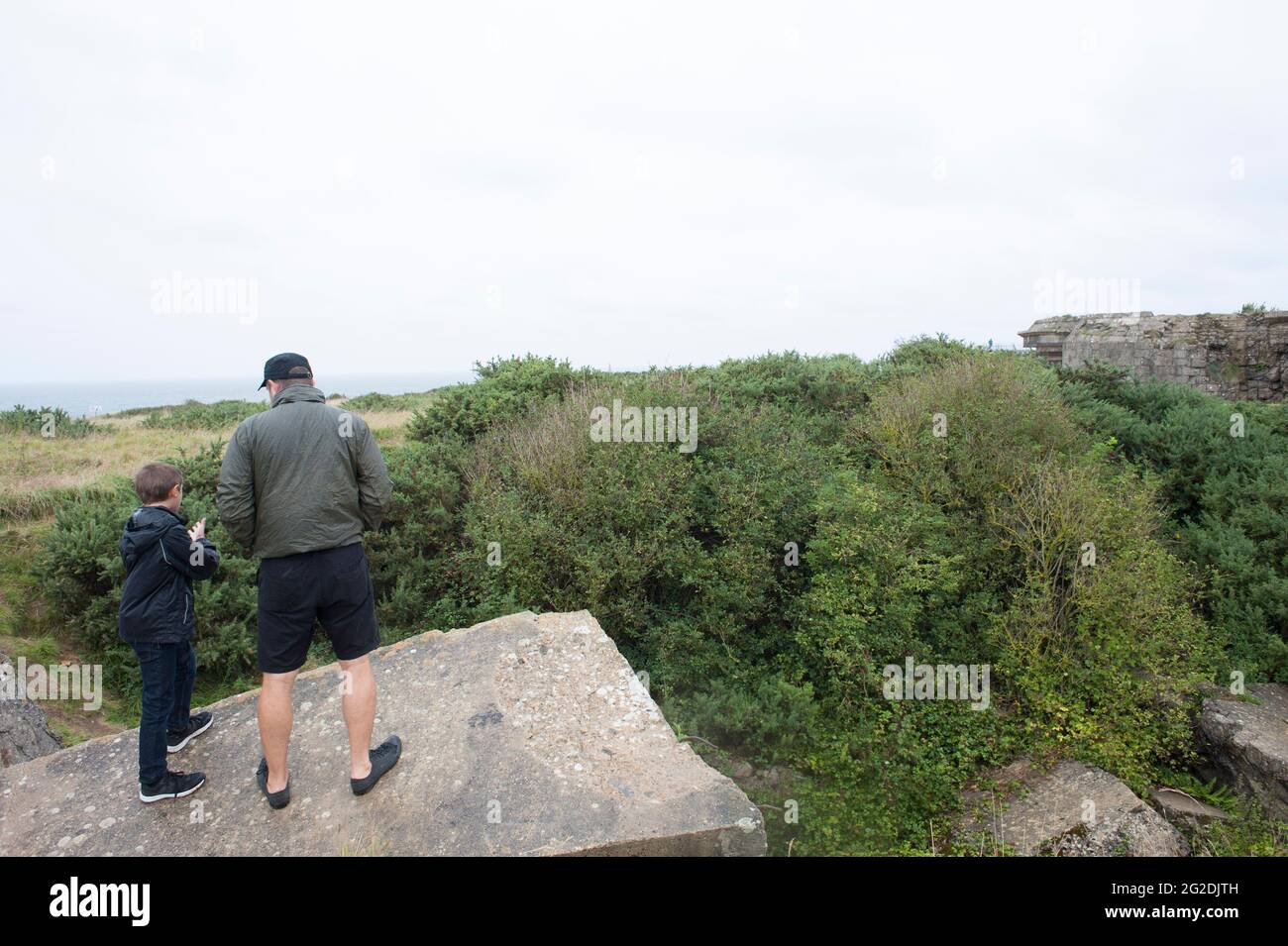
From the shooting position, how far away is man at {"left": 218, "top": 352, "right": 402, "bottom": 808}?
366 cm

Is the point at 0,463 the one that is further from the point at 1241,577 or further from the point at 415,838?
the point at 1241,577

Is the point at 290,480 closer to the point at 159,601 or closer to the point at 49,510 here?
the point at 159,601

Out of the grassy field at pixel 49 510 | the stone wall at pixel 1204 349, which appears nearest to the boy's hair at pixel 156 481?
the grassy field at pixel 49 510

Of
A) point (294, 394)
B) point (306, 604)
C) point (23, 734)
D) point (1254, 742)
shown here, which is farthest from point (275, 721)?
point (1254, 742)

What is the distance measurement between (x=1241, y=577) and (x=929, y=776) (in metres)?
5.19

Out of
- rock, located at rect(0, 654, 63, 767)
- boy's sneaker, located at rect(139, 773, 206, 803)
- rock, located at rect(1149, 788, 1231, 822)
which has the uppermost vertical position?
boy's sneaker, located at rect(139, 773, 206, 803)

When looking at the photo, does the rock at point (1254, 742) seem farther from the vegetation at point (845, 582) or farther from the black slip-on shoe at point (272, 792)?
the black slip-on shoe at point (272, 792)

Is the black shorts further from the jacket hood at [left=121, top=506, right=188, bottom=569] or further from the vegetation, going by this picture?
the vegetation

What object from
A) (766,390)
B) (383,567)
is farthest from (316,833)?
(766,390)

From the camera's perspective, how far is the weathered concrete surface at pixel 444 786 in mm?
3758

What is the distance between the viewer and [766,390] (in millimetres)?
12125

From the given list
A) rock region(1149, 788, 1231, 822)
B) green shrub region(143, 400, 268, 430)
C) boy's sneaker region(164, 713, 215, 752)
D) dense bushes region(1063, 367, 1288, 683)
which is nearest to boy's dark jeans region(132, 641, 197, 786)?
boy's sneaker region(164, 713, 215, 752)

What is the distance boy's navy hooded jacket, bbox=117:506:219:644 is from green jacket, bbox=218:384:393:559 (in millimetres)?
591

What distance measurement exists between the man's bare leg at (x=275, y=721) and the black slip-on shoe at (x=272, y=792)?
3cm
